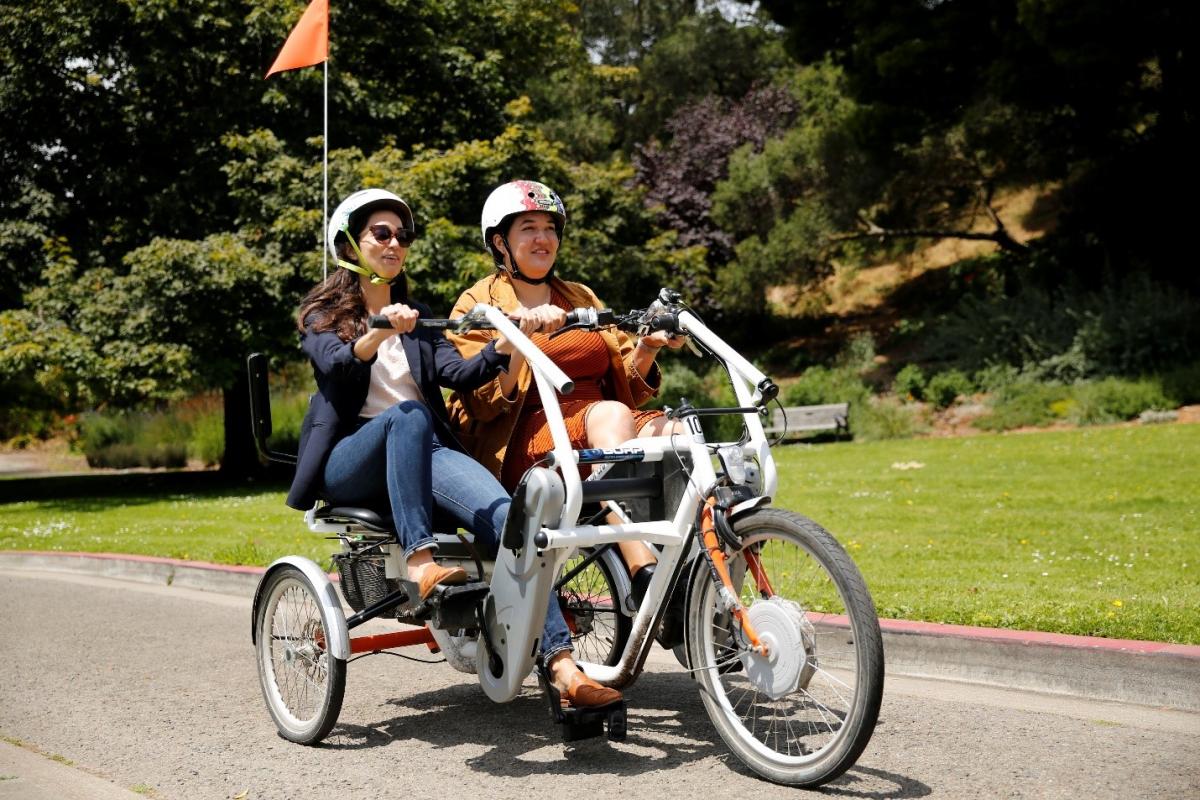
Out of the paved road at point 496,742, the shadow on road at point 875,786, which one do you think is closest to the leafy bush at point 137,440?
the paved road at point 496,742

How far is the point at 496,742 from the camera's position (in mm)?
4512

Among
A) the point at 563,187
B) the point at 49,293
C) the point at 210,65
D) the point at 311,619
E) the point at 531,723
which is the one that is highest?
the point at 210,65

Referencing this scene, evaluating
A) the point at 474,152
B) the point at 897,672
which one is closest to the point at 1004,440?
the point at 474,152

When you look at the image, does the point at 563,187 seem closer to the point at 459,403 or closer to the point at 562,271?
the point at 562,271

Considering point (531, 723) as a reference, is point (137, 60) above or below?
above

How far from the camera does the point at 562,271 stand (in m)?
20.2

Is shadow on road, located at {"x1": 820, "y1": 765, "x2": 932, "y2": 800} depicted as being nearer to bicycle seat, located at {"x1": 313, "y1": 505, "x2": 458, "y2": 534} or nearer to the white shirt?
bicycle seat, located at {"x1": 313, "y1": 505, "x2": 458, "y2": 534}

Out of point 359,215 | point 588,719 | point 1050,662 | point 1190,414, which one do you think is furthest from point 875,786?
point 1190,414

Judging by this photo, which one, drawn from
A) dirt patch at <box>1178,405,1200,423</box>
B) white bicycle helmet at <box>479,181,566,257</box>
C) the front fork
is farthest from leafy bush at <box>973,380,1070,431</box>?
the front fork

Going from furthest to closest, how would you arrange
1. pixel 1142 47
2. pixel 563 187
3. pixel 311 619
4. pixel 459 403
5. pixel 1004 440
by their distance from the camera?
pixel 563 187
pixel 1142 47
pixel 1004 440
pixel 459 403
pixel 311 619

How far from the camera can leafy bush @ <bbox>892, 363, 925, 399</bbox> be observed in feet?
75.7

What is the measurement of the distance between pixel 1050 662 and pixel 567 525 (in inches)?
88.6

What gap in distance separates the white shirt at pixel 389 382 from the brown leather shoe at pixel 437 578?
74 cm

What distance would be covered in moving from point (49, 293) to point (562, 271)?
7887 millimetres
